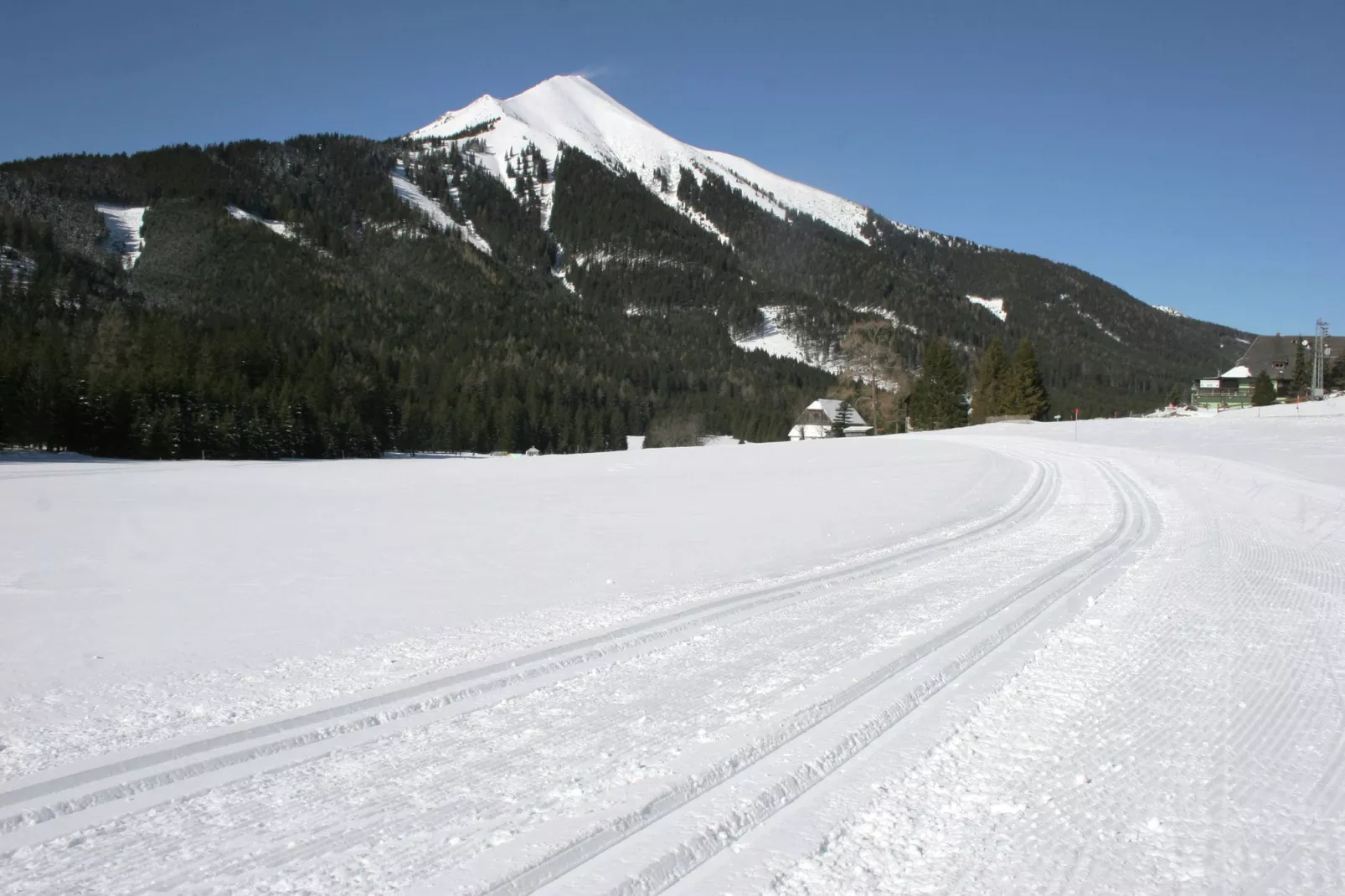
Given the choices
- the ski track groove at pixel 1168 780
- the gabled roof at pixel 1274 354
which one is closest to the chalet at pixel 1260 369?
the gabled roof at pixel 1274 354

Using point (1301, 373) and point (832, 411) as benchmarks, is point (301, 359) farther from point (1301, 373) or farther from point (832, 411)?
point (1301, 373)

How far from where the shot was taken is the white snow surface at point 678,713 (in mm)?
2877

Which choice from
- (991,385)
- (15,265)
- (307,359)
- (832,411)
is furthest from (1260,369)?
(15,265)

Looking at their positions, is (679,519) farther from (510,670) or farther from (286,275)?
(286,275)

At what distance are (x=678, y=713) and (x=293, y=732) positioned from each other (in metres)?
1.93

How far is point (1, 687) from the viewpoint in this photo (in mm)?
4641

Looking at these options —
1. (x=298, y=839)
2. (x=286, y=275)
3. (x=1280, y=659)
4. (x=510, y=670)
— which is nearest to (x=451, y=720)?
(x=510, y=670)

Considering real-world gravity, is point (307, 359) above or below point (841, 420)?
above

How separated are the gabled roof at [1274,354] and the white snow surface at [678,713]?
9405 centimetres

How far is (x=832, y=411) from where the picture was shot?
101 metres

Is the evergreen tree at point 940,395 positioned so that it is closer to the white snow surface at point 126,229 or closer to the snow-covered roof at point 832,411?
the snow-covered roof at point 832,411

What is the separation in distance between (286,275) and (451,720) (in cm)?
18555

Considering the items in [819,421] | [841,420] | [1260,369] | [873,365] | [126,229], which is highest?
[126,229]

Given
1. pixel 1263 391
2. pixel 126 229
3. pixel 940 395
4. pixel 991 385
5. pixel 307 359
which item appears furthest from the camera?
pixel 126 229
